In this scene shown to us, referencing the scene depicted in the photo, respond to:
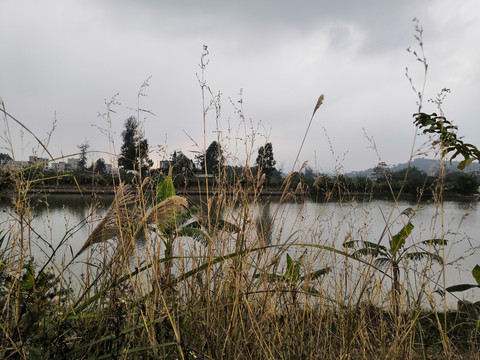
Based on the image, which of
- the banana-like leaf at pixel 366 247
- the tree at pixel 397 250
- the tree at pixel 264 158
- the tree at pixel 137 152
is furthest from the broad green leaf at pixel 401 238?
the tree at pixel 137 152

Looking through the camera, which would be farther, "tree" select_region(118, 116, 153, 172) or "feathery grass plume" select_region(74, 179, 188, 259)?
"tree" select_region(118, 116, 153, 172)

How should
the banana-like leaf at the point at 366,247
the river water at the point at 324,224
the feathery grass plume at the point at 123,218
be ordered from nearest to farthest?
the feathery grass plume at the point at 123,218 < the river water at the point at 324,224 < the banana-like leaf at the point at 366,247

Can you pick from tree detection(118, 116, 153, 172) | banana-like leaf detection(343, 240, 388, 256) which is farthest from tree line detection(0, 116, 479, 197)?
banana-like leaf detection(343, 240, 388, 256)

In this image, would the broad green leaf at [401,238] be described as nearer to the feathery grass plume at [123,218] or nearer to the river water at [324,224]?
the river water at [324,224]

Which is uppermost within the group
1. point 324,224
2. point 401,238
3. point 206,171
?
point 206,171

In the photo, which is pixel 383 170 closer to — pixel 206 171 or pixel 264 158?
pixel 264 158

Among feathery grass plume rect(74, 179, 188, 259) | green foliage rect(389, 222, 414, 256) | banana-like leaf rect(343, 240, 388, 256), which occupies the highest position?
feathery grass plume rect(74, 179, 188, 259)

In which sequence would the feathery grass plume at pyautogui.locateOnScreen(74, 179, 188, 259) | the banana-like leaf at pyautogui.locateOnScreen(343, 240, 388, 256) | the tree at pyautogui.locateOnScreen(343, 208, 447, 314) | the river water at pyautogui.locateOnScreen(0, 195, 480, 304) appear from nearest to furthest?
1. the feathery grass plume at pyautogui.locateOnScreen(74, 179, 188, 259)
2. the tree at pyautogui.locateOnScreen(343, 208, 447, 314)
3. the river water at pyautogui.locateOnScreen(0, 195, 480, 304)
4. the banana-like leaf at pyautogui.locateOnScreen(343, 240, 388, 256)

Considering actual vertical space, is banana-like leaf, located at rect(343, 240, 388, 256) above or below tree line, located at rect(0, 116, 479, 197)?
below

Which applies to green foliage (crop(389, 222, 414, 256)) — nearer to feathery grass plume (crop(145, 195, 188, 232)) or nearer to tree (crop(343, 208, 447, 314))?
tree (crop(343, 208, 447, 314))

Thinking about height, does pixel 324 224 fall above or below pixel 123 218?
below

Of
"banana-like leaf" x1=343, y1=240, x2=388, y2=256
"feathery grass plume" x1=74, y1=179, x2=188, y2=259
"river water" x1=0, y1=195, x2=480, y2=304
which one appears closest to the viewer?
"feathery grass plume" x1=74, y1=179, x2=188, y2=259

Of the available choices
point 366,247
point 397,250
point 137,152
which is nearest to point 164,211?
point 137,152

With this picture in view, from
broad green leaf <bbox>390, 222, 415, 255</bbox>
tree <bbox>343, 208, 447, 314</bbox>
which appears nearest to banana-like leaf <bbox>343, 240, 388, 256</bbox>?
tree <bbox>343, 208, 447, 314</bbox>
